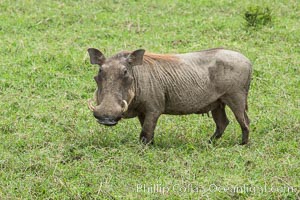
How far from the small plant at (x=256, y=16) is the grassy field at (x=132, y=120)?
0.35 ft

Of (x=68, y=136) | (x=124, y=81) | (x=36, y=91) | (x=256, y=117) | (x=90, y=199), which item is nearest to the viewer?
(x=90, y=199)

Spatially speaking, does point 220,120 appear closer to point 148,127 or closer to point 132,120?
point 148,127

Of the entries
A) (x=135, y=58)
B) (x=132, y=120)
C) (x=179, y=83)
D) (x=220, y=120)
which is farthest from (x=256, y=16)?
(x=135, y=58)

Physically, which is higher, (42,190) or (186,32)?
(42,190)

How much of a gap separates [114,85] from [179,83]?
0.82 m

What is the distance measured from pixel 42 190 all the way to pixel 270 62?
208 inches

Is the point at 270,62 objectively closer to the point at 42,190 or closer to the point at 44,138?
the point at 44,138

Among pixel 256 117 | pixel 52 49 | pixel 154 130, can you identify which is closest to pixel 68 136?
pixel 154 130

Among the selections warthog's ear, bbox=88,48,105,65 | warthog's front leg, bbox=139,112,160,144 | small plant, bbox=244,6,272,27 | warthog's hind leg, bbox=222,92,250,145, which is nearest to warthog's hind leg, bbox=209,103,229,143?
warthog's hind leg, bbox=222,92,250,145

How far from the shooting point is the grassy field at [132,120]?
6527 mm

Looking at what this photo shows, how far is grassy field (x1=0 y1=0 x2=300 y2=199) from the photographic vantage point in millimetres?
6527

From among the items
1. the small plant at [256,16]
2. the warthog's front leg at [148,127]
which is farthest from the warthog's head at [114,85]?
the small plant at [256,16]

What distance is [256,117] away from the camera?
880cm

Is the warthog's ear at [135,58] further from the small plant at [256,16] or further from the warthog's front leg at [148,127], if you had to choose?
the small plant at [256,16]
